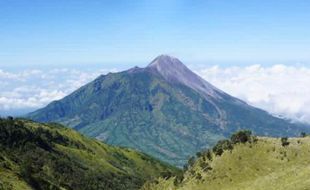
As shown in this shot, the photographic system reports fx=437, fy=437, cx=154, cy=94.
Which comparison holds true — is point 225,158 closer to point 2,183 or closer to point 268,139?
point 268,139

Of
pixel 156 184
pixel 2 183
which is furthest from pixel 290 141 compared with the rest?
pixel 2 183

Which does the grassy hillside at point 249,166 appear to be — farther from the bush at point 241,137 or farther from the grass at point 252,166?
the bush at point 241,137

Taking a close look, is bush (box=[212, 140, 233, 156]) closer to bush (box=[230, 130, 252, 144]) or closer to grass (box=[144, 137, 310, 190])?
grass (box=[144, 137, 310, 190])

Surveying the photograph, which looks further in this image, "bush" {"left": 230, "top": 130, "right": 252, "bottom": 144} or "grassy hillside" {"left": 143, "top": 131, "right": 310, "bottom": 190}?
"bush" {"left": 230, "top": 130, "right": 252, "bottom": 144}

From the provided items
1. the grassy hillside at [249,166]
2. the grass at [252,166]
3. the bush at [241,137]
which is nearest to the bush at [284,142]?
the grassy hillside at [249,166]

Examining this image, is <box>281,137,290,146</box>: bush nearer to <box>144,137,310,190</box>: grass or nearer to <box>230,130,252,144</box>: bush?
<box>144,137,310,190</box>: grass

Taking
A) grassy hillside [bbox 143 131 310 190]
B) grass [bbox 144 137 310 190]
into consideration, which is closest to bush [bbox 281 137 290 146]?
grassy hillside [bbox 143 131 310 190]

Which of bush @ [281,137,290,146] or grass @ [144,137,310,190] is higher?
bush @ [281,137,290,146]

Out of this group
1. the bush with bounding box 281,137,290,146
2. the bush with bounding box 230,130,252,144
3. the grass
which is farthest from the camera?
the bush with bounding box 230,130,252,144

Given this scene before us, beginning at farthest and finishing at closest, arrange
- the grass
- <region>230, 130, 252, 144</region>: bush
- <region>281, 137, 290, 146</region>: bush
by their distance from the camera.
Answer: <region>230, 130, 252, 144</region>: bush
<region>281, 137, 290, 146</region>: bush
the grass
